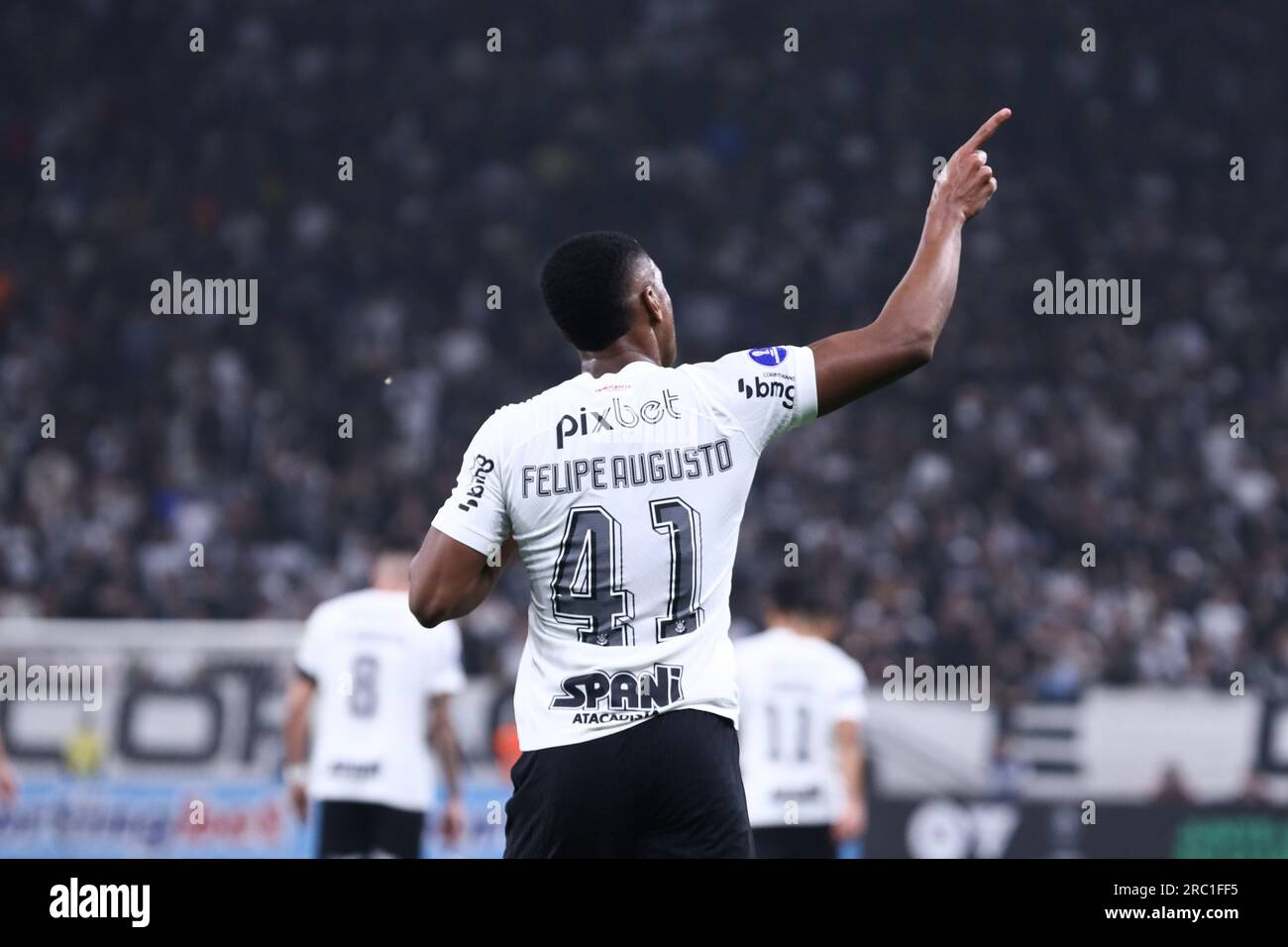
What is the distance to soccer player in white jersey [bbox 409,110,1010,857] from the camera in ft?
11.5

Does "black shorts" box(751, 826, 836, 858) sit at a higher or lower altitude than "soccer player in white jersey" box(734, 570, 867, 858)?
lower

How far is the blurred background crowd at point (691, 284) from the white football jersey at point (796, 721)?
3.98m

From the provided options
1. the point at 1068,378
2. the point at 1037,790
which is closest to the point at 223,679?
the point at 1037,790

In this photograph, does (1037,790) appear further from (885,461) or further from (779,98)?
(779,98)

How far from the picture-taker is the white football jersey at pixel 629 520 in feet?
11.5

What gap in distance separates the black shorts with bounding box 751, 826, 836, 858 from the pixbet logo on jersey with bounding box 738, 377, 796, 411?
434cm

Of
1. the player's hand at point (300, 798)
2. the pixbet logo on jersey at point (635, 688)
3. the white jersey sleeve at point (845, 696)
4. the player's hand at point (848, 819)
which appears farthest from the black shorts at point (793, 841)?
the pixbet logo on jersey at point (635, 688)

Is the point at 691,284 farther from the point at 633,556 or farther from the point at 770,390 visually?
the point at 633,556

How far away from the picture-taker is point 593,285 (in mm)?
3641

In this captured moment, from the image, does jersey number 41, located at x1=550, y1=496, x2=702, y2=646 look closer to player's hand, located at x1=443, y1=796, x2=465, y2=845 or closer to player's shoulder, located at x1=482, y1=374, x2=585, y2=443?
player's shoulder, located at x1=482, y1=374, x2=585, y2=443

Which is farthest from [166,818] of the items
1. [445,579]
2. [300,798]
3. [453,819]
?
[445,579]

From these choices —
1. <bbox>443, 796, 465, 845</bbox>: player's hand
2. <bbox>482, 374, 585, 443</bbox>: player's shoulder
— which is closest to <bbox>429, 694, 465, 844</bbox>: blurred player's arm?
<bbox>443, 796, 465, 845</bbox>: player's hand

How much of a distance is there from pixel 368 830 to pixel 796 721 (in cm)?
189

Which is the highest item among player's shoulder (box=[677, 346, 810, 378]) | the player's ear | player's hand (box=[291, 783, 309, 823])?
the player's ear
